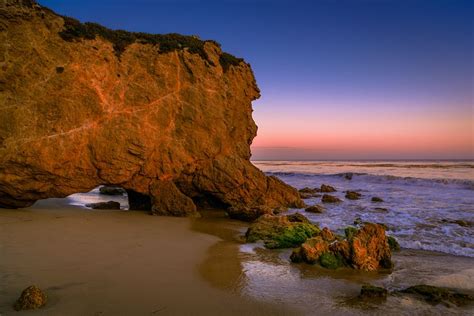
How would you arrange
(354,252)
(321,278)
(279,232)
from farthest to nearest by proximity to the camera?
(279,232) → (354,252) → (321,278)

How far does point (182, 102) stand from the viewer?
1339 cm

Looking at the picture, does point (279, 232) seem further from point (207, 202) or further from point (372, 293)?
point (207, 202)

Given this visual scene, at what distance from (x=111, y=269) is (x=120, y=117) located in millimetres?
7006

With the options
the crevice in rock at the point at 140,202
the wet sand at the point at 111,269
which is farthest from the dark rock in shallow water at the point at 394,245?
the crevice in rock at the point at 140,202

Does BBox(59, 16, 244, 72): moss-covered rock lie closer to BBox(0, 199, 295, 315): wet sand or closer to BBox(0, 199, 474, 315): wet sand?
BBox(0, 199, 295, 315): wet sand

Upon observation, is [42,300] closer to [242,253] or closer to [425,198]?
[242,253]

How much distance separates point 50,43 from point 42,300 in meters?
9.09

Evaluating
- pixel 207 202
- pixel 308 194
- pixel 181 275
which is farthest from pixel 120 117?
pixel 308 194

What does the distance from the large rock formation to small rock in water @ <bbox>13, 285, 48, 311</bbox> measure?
7.12m

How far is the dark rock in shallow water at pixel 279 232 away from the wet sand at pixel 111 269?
1.12 meters

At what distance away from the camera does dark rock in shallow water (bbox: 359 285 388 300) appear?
206 inches

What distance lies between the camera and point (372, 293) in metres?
5.28

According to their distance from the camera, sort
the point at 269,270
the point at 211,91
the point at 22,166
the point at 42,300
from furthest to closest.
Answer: the point at 211,91 → the point at 22,166 → the point at 269,270 → the point at 42,300

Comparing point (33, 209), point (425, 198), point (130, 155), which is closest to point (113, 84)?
point (130, 155)
